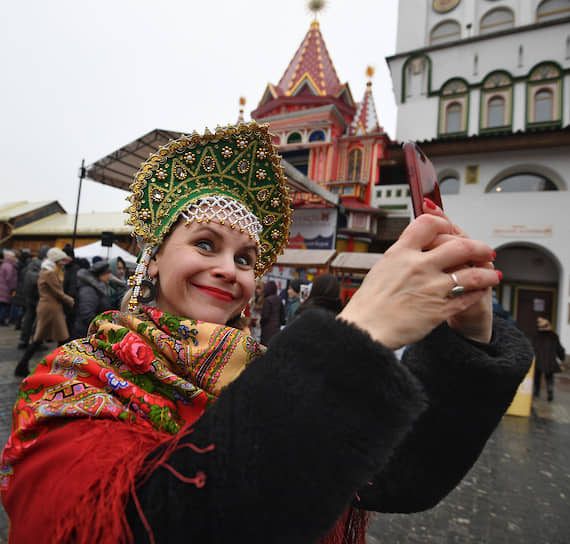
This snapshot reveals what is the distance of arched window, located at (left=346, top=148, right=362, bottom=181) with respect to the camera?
13.3 metres

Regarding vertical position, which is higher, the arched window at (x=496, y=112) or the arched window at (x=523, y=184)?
the arched window at (x=496, y=112)

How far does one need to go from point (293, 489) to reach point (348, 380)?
0.17 m

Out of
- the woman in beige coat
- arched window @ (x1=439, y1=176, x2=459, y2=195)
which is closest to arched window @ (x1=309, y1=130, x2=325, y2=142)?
arched window @ (x1=439, y1=176, x2=459, y2=195)

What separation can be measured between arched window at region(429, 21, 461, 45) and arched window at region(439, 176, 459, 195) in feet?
22.6

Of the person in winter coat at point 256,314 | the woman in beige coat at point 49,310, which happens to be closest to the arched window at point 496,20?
the person in winter coat at point 256,314

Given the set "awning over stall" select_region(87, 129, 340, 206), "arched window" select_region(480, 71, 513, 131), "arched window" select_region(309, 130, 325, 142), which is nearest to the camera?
"awning over stall" select_region(87, 129, 340, 206)

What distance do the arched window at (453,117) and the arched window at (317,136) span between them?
15.7 ft

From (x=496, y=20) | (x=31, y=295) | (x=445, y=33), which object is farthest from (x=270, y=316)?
(x=496, y=20)

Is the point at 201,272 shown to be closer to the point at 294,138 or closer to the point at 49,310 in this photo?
the point at 49,310

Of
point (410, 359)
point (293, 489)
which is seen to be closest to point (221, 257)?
point (410, 359)

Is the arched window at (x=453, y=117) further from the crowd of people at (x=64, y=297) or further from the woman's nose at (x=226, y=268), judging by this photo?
the woman's nose at (x=226, y=268)

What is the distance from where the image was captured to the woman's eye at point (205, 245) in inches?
46.4

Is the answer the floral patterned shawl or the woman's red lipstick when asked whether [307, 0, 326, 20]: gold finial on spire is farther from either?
the floral patterned shawl

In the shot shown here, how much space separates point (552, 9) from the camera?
13.4 m
